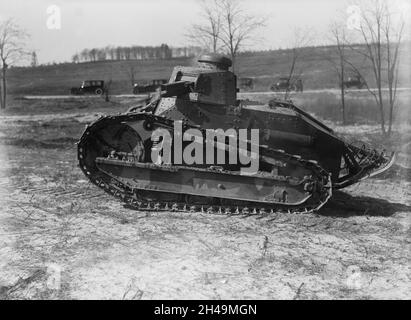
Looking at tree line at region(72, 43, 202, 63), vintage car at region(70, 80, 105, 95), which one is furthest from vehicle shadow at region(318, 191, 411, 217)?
tree line at region(72, 43, 202, 63)

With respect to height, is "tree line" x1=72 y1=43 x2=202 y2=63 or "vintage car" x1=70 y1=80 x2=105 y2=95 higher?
"tree line" x1=72 y1=43 x2=202 y2=63

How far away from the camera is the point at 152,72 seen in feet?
202

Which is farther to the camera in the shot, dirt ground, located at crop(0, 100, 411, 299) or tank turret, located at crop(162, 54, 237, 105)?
tank turret, located at crop(162, 54, 237, 105)

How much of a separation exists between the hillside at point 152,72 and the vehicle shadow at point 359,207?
108 feet

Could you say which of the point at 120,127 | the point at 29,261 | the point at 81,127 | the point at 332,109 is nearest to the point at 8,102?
the point at 81,127

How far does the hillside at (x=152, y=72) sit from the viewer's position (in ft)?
161

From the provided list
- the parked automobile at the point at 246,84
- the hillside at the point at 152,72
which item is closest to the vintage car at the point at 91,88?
the hillside at the point at 152,72

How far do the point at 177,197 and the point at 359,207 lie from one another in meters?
3.80

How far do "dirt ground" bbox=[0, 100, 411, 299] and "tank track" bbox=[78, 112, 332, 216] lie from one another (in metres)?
0.19

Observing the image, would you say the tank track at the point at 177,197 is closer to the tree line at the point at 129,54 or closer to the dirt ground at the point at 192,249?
the dirt ground at the point at 192,249

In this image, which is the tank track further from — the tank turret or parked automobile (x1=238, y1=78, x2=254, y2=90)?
parked automobile (x1=238, y1=78, x2=254, y2=90)

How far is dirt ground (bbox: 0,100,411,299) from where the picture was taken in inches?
247

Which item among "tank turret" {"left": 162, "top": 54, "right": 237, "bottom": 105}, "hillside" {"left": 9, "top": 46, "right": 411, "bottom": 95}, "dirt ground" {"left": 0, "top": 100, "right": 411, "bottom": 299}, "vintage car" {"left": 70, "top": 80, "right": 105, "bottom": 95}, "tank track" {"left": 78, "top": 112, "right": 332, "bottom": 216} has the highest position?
Result: "hillside" {"left": 9, "top": 46, "right": 411, "bottom": 95}
